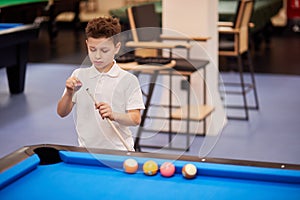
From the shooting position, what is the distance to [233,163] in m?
2.21

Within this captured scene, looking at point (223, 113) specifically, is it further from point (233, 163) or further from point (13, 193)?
point (13, 193)

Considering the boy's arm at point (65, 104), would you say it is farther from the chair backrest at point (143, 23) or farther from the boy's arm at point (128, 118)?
the chair backrest at point (143, 23)

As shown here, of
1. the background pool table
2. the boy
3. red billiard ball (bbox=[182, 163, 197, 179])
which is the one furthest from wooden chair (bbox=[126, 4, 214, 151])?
the background pool table

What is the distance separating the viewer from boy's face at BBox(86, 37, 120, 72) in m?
2.36

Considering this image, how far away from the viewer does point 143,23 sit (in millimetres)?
5398

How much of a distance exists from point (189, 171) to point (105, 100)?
57 cm

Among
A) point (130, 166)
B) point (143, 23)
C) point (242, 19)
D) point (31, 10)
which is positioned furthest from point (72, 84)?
point (31, 10)

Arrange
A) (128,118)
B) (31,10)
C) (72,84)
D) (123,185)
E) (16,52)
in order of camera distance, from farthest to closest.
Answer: (31,10), (16,52), (128,118), (72,84), (123,185)

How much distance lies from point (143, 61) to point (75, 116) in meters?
1.68

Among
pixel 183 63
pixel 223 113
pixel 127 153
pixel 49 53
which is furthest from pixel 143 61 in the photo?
pixel 49 53

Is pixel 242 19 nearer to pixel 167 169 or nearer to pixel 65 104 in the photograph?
pixel 65 104

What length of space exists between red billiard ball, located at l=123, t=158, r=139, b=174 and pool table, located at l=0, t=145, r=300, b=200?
0.02 metres

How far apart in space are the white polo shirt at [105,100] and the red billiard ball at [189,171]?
1.51 ft

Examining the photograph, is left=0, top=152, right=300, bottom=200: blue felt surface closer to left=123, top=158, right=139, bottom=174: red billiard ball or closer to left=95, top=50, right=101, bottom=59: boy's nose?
left=123, top=158, right=139, bottom=174: red billiard ball
